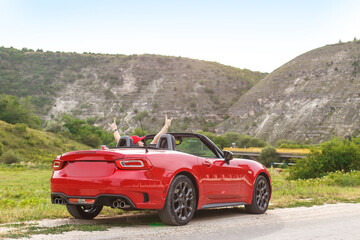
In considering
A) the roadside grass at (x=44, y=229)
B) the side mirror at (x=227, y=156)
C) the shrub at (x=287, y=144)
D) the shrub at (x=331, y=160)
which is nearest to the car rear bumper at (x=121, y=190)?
the roadside grass at (x=44, y=229)

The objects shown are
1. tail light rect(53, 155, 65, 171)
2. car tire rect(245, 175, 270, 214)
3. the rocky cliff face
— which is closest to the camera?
tail light rect(53, 155, 65, 171)

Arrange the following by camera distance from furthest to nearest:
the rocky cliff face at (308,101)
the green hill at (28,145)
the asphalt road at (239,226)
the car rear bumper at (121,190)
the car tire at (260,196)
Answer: the rocky cliff face at (308,101) < the green hill at (28,145) < the car tire at (260,196) < the car rear bumper at (121,190) < the asphalt road at (239,226)

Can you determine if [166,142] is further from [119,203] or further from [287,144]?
[287,144]

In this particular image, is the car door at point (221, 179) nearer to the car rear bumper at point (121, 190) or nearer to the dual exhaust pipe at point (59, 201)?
the car rear bumper at point (121, 190)

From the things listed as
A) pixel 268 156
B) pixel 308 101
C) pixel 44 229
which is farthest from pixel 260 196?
pixel 308 101

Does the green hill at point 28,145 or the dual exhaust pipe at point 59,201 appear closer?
the dual exhaust pipe at point 59,201

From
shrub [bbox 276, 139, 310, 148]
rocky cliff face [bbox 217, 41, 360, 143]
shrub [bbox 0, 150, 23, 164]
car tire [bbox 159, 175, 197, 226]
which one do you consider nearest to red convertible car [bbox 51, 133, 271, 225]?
car tire [bbox 159, 175, 197, 226]

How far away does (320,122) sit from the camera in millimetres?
96938

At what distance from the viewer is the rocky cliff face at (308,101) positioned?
95938 mm

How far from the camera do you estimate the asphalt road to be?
6691mm

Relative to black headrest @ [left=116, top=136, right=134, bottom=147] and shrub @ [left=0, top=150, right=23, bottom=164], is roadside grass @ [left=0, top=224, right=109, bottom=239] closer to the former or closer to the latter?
black headrest @ [left=116, top=136, right=134, bottom=147]

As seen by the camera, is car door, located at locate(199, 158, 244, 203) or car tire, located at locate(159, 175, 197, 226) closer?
car tire, located at locate(159, 175, 197, 226)

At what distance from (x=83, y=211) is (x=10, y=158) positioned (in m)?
71.6

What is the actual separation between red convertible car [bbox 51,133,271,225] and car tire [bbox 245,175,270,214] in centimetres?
94
